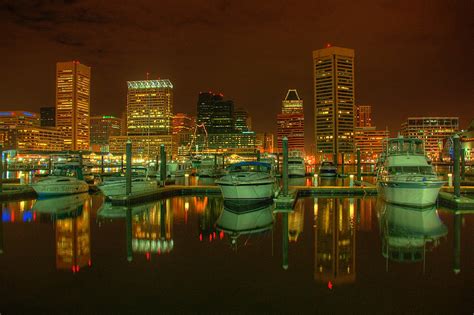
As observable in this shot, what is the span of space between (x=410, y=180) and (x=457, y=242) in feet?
24.4

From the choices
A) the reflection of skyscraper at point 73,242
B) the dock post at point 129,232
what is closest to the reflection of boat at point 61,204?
the reflection of skyscraper at point 73,242

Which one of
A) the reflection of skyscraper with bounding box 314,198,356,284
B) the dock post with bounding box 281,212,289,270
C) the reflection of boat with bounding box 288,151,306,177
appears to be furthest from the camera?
the reflection of boat with bounding box 288,151,306,177

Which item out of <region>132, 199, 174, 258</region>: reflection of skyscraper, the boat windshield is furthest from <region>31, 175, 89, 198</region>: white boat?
the boat windshield

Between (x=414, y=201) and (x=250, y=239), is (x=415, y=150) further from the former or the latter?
(x=250, y=239)

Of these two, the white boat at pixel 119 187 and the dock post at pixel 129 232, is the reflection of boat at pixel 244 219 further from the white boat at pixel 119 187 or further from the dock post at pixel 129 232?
the white boat at pixel 119 187

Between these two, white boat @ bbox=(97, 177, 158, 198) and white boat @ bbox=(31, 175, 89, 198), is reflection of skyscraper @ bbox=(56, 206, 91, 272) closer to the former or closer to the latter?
white boat @ bbox=(97, 177, 158, 198)

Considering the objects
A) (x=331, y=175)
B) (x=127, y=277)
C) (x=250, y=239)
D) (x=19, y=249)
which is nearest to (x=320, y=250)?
(x=250, y=239)

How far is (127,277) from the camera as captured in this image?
36.4ft

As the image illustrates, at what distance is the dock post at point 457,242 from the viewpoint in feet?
39.1

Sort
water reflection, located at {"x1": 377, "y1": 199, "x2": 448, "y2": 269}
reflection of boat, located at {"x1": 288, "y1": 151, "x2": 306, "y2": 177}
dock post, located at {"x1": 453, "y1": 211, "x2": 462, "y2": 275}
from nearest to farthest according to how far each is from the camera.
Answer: dock post, located at {"x1": 453, "y1": 211, "x2": 462, "y2": 275} < water reflection, located at {"x1": 377, "y1": 199, "x2": 448, "y2": 269} < reflection of boat, located at {"x1": 288, "y1": 151, "x2": 306, "y2": 177}

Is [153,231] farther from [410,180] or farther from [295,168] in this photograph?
[295,168]

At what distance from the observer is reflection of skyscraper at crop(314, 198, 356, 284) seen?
11281mm

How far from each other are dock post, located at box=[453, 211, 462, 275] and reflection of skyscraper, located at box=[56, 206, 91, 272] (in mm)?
11647

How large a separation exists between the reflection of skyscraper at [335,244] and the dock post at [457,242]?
10.1 ft
